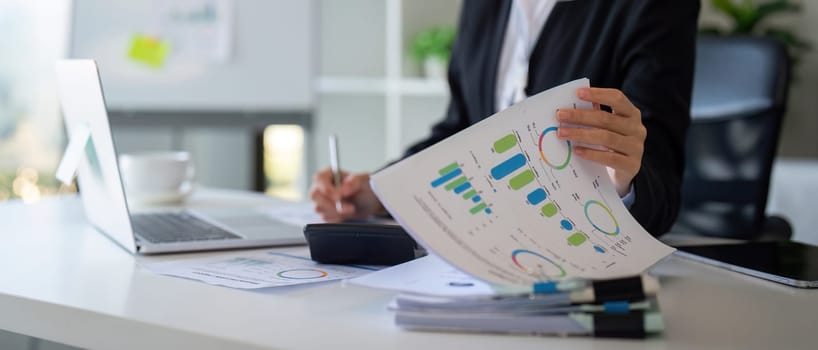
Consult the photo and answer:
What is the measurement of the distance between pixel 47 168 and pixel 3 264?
2.62 meters

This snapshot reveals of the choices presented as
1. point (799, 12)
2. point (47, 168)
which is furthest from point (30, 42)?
point (799, 12)

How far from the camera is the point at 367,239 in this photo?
3.10 feet

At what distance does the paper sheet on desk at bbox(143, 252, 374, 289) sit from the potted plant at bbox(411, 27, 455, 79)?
7.62 ft

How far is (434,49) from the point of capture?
3346 mm

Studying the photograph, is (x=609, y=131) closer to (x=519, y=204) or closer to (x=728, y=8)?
(x=519, y=204)

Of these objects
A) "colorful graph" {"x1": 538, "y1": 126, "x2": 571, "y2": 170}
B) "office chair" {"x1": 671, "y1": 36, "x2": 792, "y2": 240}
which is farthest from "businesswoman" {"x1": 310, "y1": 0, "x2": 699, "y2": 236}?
"office chair" {"x1": 671, "y1": 36, "x2": 792, "y2": 240}

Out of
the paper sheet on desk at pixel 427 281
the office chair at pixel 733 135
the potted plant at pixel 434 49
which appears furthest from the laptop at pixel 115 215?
the potted plant at pixel 434 49

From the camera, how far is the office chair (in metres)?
1.80

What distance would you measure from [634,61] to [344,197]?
482mm

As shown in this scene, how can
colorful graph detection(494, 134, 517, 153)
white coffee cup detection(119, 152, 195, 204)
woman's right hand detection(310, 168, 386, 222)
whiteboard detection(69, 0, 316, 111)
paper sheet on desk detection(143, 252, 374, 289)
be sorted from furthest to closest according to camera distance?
whiteboard detection(69, 0, 316, 111) → white coffee cup detection(119, 152, 195, 204) → woman's right hand detection(310, 168, 386, 222) → paper sheet on desk detection(143, 252, 374, 289) → colorful graph detection(494, 134, 517, 153)

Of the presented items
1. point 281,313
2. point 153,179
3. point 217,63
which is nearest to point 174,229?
point 153,179

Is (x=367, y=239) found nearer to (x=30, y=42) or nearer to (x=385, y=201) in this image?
(x=385, y=201)

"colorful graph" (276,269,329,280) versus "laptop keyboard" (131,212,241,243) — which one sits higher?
"colorful graph" (276,269,329,280)

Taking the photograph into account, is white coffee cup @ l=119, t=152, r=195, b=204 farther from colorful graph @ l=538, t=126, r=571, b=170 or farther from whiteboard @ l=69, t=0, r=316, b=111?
whiteboard @ l=69, t=0, r=316, b=111
